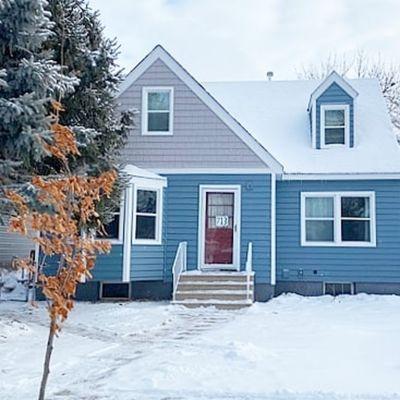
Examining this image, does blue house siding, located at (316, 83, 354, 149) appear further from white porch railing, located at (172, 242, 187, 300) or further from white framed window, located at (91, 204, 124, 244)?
white framed window, located at (91, 204, 124, 244)

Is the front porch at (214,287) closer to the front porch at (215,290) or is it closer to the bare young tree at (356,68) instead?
the front porch at (215,290)

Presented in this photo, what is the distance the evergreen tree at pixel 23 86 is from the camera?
24.0ft

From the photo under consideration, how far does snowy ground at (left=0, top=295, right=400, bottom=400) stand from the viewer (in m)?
5.66

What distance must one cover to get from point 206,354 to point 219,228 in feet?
23.3

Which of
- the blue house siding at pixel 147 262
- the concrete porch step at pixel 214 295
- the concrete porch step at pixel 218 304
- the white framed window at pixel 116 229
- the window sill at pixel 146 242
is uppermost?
the white framed window at pixel 116 229

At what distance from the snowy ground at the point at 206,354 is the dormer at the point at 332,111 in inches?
202

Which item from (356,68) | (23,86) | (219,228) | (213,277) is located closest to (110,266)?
(213,277)

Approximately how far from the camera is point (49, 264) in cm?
1356

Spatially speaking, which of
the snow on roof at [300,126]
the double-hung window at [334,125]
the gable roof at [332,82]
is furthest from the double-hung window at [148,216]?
the gable roof at [332,82]

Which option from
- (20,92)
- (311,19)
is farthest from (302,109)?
(20,92)

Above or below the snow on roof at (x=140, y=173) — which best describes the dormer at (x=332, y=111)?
above

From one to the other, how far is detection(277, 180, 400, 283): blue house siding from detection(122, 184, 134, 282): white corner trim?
12.5ft

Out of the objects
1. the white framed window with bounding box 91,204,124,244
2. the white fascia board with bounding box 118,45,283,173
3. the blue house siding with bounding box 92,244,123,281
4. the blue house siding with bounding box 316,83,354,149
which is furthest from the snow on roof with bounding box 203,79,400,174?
the blue house siding with bounding box 92,244,123,281

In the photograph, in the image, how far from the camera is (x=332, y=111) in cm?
1530
